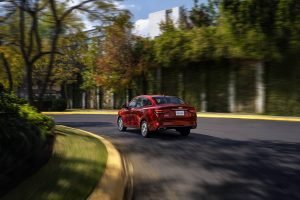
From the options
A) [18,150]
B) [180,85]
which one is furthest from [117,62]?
[18,150]

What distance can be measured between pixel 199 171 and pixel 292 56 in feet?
68.7

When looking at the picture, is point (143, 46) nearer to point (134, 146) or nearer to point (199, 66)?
point (199, 66)

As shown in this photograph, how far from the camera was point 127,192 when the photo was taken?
26.7ft

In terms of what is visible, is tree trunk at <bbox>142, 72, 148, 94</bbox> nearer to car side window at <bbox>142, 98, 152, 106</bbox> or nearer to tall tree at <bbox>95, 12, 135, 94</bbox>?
tall tree at <bbox>95, 12, 135, 94</bbox>

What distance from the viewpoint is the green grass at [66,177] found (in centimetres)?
670

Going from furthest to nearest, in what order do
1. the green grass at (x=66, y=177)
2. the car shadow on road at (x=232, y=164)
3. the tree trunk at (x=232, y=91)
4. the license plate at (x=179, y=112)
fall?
the tree trunk at (x=232, y=91) < the license plate at (x=179, y=112) < the car shadow on road at (x=232, y=164) < the green grass at (x=66, y=177)

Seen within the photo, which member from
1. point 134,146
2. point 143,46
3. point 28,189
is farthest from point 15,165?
point 143,46

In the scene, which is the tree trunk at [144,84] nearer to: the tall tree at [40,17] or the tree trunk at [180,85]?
the tree trunk at [180,85]

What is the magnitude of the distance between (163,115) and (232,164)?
595 cm

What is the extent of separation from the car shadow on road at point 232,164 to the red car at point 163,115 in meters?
0.54

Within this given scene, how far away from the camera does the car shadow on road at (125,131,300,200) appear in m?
7.82

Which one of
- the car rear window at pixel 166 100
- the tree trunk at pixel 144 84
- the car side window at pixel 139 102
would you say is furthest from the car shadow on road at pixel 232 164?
the tree trunk at pixel 144 84

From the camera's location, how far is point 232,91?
33188mm

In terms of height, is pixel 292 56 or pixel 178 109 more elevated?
pixel 292 56
